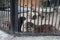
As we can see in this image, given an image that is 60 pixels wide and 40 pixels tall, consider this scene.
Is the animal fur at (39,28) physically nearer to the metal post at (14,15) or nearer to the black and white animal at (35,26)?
the black and white animal at (35,26)

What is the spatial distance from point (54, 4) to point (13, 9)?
473 mm

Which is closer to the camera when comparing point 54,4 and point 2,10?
point 54,4

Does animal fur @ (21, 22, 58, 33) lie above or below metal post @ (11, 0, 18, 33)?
below

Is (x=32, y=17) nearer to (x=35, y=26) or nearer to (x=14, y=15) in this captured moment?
(x=35, y=26)

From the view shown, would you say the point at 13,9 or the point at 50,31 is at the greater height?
the point at 13,9

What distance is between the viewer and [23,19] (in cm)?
169

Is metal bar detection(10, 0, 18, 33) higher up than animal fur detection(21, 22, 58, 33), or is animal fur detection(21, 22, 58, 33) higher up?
metal bar detection(10, 0, 18, 33)

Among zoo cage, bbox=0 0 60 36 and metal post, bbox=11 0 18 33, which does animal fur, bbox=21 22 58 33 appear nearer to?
zoo cage, bbox=0 0 60 36

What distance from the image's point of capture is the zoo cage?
1.62m

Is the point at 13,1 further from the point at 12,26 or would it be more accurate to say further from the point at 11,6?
the point at 12,26

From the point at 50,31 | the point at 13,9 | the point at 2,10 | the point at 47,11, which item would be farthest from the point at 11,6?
the point at 50,31

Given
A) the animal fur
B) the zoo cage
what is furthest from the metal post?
the animal fur

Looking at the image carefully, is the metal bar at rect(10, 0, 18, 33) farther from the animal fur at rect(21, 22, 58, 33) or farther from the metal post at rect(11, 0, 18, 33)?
the animal fur at rect(21, 22, 58, 33)

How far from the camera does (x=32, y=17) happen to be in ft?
5.58
